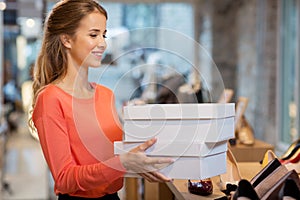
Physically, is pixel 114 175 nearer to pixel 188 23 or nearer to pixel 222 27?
pixel 222 27

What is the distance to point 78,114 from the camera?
1525 millimetres

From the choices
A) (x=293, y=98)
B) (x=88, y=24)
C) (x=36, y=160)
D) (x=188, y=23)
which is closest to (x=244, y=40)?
(x=293, y=98)

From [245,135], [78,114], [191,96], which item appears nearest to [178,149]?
[78,114]

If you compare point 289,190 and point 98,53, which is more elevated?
point 98,53

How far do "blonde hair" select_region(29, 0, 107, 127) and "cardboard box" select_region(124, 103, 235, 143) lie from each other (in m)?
0.32

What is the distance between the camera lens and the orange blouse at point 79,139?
1.42 m

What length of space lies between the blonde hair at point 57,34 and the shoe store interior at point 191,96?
0.14 m

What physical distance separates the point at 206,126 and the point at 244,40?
4832 mm

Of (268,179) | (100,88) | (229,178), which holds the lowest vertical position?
(229,178)

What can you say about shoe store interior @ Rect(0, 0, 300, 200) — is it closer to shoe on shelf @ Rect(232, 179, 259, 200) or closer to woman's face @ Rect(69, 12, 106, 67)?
shoe on shelf @ Rect(232, 179, 259, 200)

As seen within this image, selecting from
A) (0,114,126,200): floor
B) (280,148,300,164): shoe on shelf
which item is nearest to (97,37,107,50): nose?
(280,148,300,164): shoe on shelf

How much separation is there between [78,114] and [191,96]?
1.40m

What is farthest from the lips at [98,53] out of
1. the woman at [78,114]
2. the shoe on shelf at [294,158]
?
the shoe on shelf at [294,158]

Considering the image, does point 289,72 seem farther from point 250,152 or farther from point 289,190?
point 289,190
